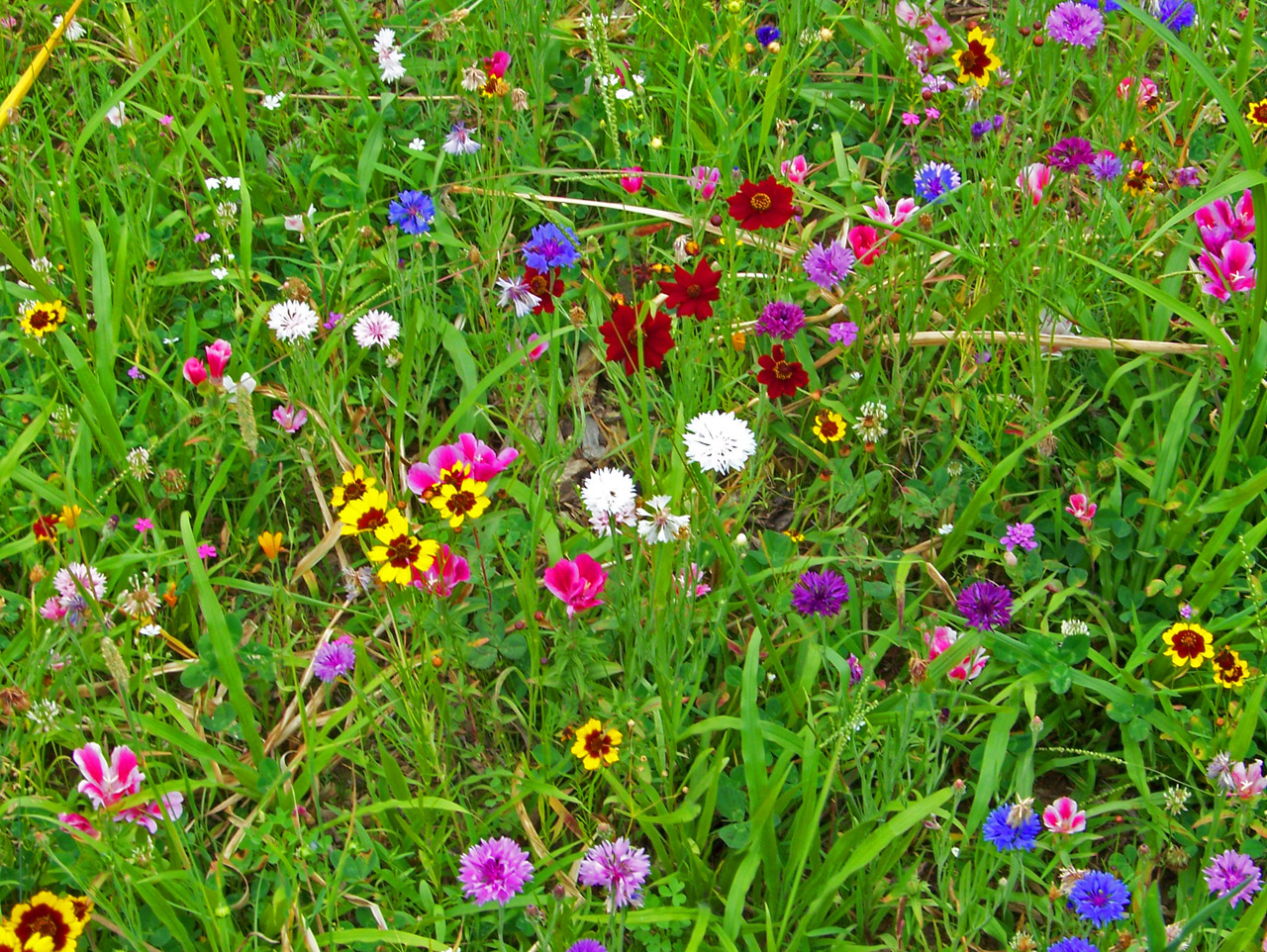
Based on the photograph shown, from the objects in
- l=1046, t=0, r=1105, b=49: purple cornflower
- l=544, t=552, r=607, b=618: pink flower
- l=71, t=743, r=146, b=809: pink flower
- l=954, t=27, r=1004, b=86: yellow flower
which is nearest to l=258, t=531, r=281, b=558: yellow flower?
l=71, t=743, r=146, b=809: pink flower

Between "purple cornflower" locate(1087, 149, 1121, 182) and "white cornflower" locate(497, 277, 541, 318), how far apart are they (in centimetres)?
119

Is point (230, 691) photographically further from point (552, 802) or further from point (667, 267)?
point (667, 267)

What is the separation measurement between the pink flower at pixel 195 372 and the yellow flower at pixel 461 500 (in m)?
0.67

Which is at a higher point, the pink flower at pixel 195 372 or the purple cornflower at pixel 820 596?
the pink flower at pixel 195 372

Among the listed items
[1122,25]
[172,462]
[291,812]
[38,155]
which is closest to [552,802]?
[291,812]

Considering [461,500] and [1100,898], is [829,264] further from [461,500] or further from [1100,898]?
[1100,898]

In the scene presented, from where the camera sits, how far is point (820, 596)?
1.81 m

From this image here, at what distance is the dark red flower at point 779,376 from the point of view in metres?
1.99

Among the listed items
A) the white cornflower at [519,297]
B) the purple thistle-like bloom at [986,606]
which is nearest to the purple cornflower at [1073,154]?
the purple thistle-like bloom at [986,606]

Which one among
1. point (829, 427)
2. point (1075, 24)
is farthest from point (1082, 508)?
point (1075, 24)

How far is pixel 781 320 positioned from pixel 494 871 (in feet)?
3.82

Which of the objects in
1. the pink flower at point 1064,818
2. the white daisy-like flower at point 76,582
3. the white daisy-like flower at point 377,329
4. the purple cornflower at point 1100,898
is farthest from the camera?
the white daisy-like flower at point 377,329

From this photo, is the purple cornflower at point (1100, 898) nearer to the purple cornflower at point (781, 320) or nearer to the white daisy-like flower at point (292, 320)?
the purple cornflower at point (781, 320)

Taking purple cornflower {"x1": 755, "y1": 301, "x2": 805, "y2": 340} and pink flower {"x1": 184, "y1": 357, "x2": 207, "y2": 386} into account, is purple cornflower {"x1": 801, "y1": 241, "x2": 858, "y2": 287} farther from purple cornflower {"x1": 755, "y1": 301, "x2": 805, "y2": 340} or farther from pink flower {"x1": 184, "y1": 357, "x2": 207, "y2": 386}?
pink flower {"x1": 184, "y1": 357, "x2": 207, "y2": 386}
